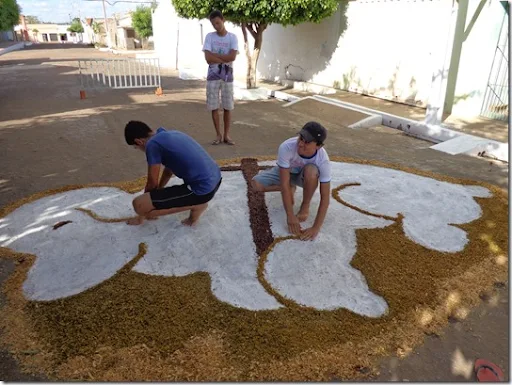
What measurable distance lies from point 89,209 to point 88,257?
0.82 metres

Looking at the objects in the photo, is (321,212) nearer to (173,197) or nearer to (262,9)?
(173,197)

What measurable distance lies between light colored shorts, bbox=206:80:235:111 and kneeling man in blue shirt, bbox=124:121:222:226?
2.73m

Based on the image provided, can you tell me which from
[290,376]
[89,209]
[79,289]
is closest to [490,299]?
[290,376]

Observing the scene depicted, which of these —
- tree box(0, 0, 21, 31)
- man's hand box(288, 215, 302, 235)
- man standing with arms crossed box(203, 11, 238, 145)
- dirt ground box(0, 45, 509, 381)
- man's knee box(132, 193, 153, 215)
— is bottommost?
dirt ground box(0, 45, 509, 381)

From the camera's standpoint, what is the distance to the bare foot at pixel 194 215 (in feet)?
10.3

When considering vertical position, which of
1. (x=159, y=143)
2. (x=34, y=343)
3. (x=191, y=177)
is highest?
(x=159, y=143)

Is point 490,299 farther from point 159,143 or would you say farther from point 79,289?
point 79,289

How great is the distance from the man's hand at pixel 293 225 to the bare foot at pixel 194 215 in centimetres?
69

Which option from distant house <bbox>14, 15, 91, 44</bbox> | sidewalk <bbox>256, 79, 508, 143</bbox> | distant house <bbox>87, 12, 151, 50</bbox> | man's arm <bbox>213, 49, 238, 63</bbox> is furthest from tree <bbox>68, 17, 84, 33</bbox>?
man's arm <bbox>213, 49, 238, 63</bbox>

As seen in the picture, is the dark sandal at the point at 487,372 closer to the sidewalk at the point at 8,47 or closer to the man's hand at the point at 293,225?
the man's hand at the point at 293,225

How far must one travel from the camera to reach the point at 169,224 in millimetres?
3232

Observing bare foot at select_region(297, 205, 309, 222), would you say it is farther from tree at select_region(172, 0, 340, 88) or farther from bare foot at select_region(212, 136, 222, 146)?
tree at select_region(172, 0, 340, 88)

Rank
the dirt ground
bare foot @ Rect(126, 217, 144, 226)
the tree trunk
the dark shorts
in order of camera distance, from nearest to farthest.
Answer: the dirt ground, the dark shorts, bare foot @ Rect(126, 217, 144, 226), the tree trunk

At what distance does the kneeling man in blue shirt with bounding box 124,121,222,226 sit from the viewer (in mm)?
2863
